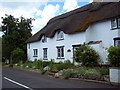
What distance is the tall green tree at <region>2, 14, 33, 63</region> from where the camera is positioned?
172ft

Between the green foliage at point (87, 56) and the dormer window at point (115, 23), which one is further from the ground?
the dormer window at point (115, 23)

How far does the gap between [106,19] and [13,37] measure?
2656 centimetres

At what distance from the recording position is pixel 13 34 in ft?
170

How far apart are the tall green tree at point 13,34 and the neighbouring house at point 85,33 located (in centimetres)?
913

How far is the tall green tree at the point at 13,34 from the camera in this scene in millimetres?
52438

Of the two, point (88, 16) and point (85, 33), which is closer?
point (85, 33)

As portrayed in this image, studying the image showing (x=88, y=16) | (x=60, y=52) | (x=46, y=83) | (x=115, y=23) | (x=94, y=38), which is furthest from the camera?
(x=60, y=52)

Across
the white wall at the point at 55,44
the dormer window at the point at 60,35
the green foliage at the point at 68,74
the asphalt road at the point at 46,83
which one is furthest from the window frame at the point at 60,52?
the asphalt road at the point at 46,83

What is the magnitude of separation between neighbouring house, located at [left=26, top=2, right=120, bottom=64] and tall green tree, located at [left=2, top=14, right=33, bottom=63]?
9.13 meters

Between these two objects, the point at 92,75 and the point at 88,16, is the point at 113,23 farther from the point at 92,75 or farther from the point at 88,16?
the point at 92,75

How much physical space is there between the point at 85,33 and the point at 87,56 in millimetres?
4107

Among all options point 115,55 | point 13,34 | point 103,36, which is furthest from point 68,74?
point 13,34

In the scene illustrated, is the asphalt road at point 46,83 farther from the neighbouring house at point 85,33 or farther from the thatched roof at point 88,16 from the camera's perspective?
the thatched roof at point 88,16

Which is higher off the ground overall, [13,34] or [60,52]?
[13,34]
